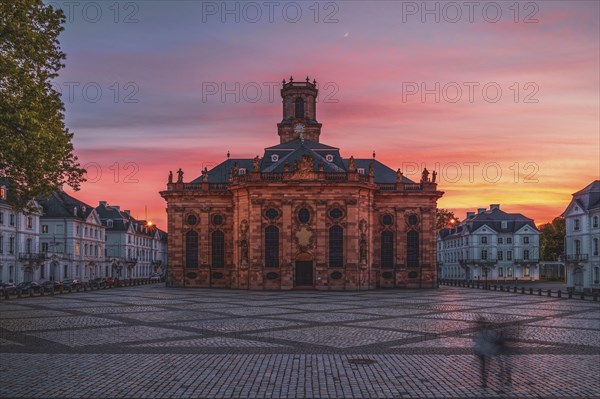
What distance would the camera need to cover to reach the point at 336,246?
63.1 metres

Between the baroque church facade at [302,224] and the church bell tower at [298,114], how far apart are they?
7.68 metres

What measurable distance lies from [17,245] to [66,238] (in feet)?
49.9

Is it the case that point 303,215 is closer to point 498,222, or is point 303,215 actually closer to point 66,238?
point 66,238

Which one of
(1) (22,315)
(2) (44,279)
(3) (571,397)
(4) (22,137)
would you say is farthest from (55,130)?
(2) (44,279)

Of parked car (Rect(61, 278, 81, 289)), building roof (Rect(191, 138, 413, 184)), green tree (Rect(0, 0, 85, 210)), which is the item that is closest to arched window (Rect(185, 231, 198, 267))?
building roof (Rect(191, 138, 413, 184))

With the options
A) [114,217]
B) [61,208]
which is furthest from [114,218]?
[61,208]

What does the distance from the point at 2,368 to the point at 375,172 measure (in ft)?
201

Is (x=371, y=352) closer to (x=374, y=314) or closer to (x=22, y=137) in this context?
(x=374, y=314)

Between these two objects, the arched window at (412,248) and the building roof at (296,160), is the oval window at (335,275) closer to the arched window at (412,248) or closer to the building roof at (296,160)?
the arched window at (412,248)

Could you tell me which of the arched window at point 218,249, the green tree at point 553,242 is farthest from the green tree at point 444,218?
the arched window at point 218,249

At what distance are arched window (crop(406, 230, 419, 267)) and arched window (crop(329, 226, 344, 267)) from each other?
9.70 metres

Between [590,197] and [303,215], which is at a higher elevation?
[590,197]

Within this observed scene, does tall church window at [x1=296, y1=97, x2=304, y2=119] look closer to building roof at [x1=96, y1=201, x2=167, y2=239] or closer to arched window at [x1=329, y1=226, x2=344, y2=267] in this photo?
arched window at [x1=329, y1=226, x2=344, y2=267]

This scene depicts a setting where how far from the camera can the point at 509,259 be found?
104 meters
